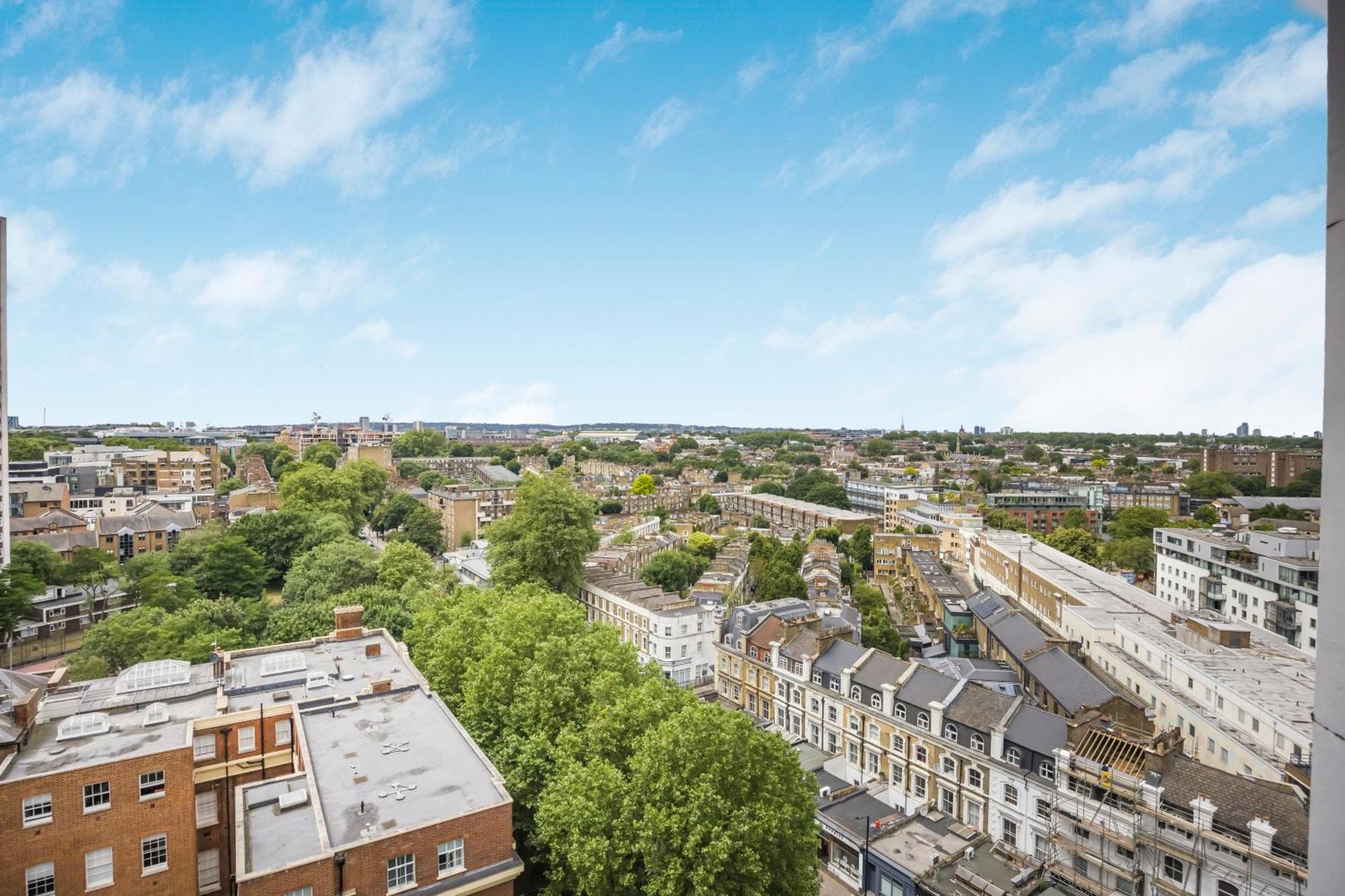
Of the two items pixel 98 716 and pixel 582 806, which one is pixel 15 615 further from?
pixel 582 806

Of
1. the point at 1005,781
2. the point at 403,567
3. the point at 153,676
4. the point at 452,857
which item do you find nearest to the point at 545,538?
the point at 403,567

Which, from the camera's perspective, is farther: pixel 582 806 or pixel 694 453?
pixel 694 453

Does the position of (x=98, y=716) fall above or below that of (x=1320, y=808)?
below

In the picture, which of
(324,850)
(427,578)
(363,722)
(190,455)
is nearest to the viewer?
(324,850)

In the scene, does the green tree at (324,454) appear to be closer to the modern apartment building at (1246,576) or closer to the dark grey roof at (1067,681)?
the dark grey roof at (1067,681)

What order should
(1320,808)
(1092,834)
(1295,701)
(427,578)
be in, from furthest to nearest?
(427,578) < (1295,701) < (1092,834) < (1320,808)

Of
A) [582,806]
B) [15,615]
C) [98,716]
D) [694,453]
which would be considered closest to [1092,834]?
[582,806]

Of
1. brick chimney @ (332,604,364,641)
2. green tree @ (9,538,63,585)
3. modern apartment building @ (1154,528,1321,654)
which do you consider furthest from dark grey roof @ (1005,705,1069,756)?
green tree @ (9,538,63,585)
